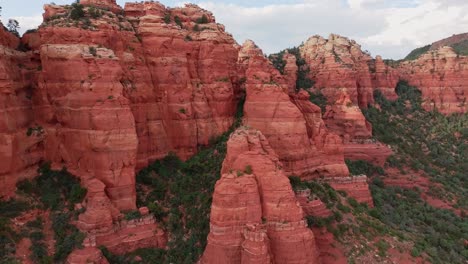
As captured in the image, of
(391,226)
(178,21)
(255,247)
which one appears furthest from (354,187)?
(178,21)

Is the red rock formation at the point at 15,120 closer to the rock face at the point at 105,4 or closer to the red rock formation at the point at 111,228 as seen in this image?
the red rock formation at the point at 111,228

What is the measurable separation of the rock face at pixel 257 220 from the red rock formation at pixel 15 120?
1599 cm

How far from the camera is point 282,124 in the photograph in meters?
42.0

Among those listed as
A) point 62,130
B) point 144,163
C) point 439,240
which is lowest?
point 439,240

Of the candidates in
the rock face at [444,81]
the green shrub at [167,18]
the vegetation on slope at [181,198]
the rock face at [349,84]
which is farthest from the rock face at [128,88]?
the rock face at [444,81]

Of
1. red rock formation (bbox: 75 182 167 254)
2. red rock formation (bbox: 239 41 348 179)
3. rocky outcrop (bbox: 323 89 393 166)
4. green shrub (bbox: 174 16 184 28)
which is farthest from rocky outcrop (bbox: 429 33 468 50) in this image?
red rock formation (bbox: 75 182 167 254)

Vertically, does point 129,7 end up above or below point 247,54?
above

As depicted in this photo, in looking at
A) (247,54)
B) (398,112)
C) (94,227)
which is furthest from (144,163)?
(398,112)

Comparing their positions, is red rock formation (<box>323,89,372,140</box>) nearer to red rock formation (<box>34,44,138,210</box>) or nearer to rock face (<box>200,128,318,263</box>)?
rock face (<box>200,128,318,263</box>)

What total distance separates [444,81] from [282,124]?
165 feet

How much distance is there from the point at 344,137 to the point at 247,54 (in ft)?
68.4

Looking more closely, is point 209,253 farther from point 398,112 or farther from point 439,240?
point 398,112

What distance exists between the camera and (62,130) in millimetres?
37781

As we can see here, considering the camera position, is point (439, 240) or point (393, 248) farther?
point (439, 240)
